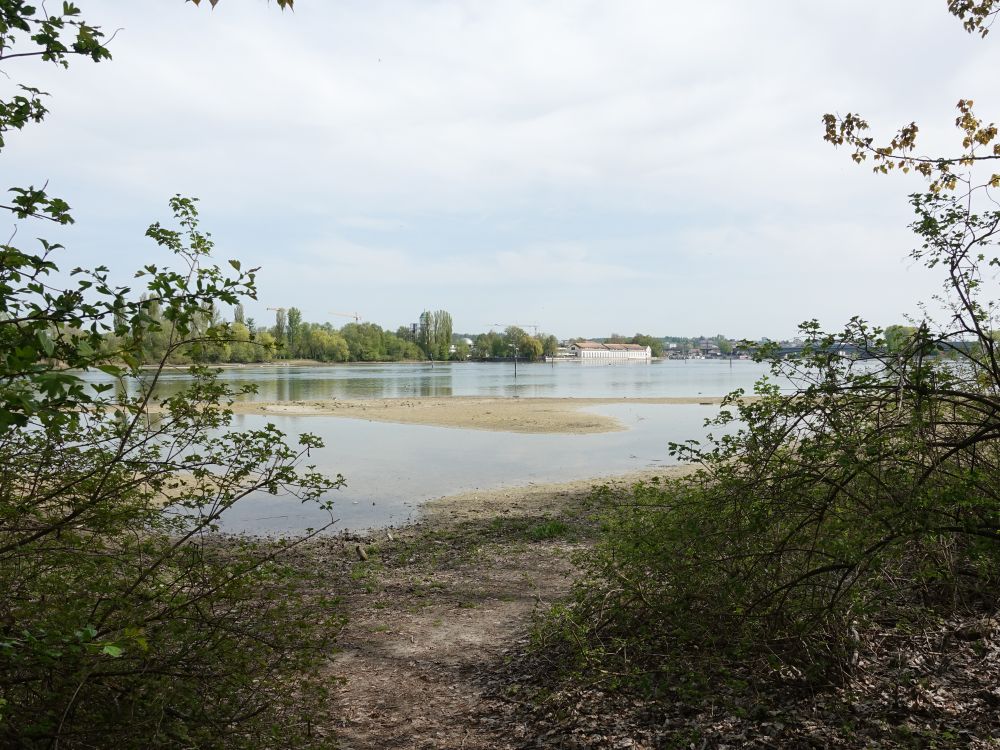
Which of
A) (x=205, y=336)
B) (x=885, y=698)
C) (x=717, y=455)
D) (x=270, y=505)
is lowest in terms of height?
(x=270, y=505)

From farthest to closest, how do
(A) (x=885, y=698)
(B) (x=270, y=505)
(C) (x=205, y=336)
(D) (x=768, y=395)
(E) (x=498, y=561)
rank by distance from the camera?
(B) (x=270, y=505)
(E) (x=498, y=561)
(D) (x=768, y=395)
(A) (x=885, y=698)
(C) (x=205, y=336)

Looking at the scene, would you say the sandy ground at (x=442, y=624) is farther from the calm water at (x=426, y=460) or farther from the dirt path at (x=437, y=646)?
the calm water at (x=426, y=460)

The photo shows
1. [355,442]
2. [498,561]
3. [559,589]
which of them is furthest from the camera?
[355,442]

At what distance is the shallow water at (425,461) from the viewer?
1543cm

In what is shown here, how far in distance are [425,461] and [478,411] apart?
17731 millimetres

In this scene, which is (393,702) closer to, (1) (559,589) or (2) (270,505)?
(1) (559,589)

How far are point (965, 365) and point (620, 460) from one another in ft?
57.6

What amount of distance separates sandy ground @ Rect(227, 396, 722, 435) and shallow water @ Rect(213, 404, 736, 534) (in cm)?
191

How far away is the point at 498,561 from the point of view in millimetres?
10305

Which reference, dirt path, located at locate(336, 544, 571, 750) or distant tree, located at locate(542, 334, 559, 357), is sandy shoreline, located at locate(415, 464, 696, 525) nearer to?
dirt path, located at locate(336, 544, 571, 750)

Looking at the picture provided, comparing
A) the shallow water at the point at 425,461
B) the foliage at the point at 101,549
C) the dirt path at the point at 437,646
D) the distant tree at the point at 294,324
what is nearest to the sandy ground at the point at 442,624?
the dirt path at the point at 437,646

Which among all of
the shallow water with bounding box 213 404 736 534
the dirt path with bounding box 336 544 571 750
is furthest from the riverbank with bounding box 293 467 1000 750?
the shallow water with bounding box 213 404 736 534

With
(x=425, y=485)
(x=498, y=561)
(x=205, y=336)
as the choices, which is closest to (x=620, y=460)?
(x=425, y=485)

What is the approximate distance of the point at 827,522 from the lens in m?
4.95
